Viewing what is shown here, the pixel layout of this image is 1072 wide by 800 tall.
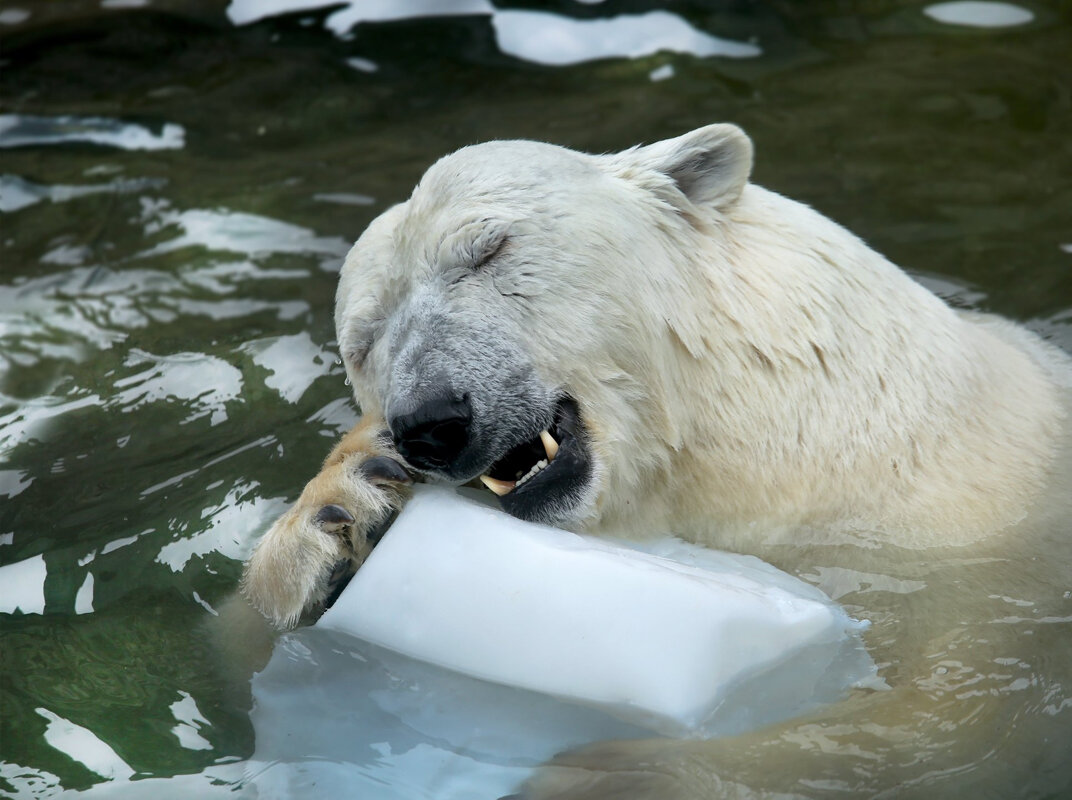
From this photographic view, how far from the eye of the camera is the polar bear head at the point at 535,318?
3.03 metres

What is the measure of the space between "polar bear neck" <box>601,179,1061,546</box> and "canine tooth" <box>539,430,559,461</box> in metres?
0.18

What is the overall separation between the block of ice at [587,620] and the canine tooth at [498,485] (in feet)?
0.40

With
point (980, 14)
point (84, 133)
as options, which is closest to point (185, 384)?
point (84, 133)

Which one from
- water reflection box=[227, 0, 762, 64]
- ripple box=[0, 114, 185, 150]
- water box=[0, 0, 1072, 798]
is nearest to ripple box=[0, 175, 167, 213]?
water box=[0, 0, 1072, 798]

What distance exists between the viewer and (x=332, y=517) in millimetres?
3031

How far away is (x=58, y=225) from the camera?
612 centimetres

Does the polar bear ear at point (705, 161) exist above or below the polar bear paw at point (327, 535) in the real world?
above

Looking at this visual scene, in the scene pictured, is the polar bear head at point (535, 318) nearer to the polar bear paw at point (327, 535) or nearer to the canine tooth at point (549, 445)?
the canine tooth at point (549, 445)

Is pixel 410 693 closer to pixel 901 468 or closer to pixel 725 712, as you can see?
pixel 725 712

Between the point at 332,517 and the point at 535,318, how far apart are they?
2.24 ft

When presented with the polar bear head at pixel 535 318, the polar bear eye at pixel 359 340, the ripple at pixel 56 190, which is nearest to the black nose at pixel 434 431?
the polar bear head at pixel 535 318

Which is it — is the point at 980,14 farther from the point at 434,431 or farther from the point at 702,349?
the point at 434,431

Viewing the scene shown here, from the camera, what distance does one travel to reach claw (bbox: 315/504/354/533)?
303 centimetres

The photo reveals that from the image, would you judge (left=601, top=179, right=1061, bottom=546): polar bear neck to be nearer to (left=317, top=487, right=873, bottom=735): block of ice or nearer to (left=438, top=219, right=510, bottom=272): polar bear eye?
(left=317, top=487, right=873, bottom=735): block of ice
